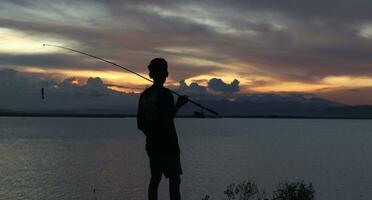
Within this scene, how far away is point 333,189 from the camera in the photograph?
7025cm

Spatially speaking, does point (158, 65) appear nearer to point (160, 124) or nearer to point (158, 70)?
point (158, 70)

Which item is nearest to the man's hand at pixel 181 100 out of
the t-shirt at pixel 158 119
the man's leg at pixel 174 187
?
the t-shirt at pixel 158 119

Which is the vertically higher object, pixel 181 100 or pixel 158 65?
pixel 158 65

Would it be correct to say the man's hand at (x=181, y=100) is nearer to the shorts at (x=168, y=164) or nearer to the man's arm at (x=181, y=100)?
the man's arm at (x=181, y=100)

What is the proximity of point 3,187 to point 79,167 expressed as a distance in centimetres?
2638

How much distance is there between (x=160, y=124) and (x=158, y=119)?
87 millimetres

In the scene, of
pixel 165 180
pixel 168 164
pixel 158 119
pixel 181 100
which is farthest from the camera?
pixel 165 180

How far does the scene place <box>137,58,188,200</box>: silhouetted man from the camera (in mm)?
8016

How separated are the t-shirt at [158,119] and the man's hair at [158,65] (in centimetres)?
29

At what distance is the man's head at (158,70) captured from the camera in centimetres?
817

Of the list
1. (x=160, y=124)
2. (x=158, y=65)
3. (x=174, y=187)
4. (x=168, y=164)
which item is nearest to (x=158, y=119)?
(x=160, y=124)

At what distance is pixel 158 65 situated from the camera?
8.20 meters

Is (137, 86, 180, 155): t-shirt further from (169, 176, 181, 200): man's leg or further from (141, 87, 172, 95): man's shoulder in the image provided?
(169, 176, 181, 200): man's leg

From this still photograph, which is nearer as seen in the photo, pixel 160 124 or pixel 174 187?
pixel 160 124
